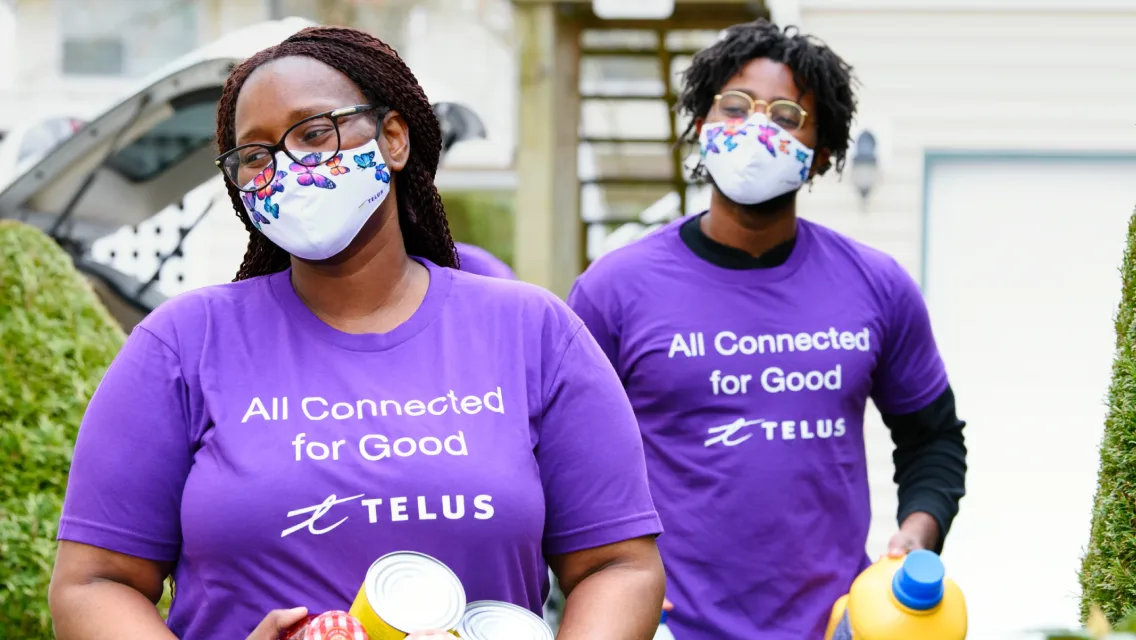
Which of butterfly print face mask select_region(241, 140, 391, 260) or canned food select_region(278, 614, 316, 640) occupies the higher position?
butterfly print face mask select_region(241, 140, 391, 260)

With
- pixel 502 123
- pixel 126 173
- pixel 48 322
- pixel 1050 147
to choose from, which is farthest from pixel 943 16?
pixel 502 123

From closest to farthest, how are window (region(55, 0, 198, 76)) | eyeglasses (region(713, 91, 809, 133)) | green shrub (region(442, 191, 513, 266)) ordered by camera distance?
eyeglasses (region(713, 91, 809, 133)) < window (region(55, 0, 198, 76)) < green shrub (region(442, 191, 513, 266))

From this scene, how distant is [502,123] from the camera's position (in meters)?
24.9

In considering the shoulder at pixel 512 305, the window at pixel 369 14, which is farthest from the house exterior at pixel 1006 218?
the window at pixel 369 14

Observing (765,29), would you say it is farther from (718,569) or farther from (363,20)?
(363,20)

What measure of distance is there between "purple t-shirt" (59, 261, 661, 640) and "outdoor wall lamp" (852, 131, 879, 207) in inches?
266

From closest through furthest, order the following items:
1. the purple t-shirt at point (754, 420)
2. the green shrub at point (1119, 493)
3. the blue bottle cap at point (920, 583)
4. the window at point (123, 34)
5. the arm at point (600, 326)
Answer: the green shrub at point (1119, 493), the blue bottle cap at point (920, 583), the purple t-shirt at point (754, 420), the arm at point (600, 326), the window at point (123, 34)

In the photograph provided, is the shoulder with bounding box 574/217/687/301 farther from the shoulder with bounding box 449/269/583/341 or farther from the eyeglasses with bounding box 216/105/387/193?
the eyeglasses with bounding box 216/105/387/193

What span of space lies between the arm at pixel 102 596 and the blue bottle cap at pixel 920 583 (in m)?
1.54

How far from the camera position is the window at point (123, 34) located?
21109 millimetres

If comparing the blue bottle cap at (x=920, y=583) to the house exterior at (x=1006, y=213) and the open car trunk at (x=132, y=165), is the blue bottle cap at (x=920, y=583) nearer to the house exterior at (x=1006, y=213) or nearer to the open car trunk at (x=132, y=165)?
the open car trunk at (x=132, y=165)

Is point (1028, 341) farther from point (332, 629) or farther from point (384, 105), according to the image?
point (332, 629)

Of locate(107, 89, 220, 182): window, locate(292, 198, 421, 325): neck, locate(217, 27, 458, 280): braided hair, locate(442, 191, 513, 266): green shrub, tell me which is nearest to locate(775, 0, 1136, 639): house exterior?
locate(107, 89, 220, 182): window

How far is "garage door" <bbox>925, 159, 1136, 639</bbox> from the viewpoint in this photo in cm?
905
